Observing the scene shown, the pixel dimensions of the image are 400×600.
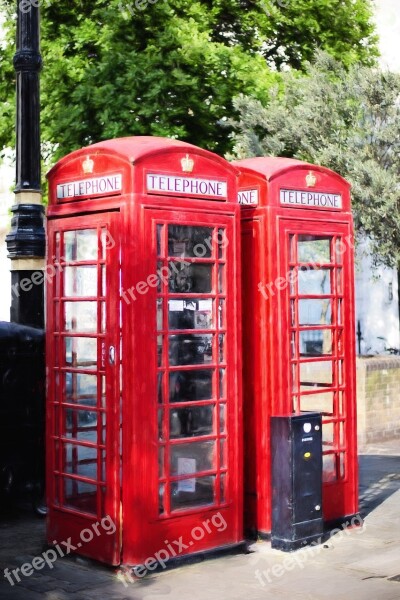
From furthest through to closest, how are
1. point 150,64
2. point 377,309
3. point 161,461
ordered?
1. point 377,309
2. point 150,64
3. point 161,461

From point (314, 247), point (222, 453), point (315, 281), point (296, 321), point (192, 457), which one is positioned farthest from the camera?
point (314, 247)

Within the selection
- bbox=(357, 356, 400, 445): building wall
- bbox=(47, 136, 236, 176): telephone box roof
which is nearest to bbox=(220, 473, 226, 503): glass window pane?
bbox=(47, 136, 236, 176): telephone box roof

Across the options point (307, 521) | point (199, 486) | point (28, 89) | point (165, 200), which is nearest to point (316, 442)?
point (307, 521)

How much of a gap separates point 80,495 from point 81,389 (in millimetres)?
790

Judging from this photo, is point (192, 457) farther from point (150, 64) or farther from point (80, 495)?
point (150, 64)

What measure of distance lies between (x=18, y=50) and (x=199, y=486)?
5.03m

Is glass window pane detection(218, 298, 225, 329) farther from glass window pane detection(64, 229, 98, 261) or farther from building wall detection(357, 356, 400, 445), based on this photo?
building wall detection(357, 356, 400, 445)

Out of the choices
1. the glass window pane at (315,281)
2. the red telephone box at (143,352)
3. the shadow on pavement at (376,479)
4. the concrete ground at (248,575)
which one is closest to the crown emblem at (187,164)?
the red telephone box at (143,352)

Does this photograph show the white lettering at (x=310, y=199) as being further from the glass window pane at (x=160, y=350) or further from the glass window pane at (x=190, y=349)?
Result: the glass window pane at (x=160, y=350)

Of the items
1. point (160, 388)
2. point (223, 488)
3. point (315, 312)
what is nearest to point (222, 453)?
point (223, 488)

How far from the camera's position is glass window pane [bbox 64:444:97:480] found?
6.85m

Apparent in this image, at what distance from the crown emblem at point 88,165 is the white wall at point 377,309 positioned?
702 inches

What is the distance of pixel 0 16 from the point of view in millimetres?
21719

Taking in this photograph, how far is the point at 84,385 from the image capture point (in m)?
6.96
